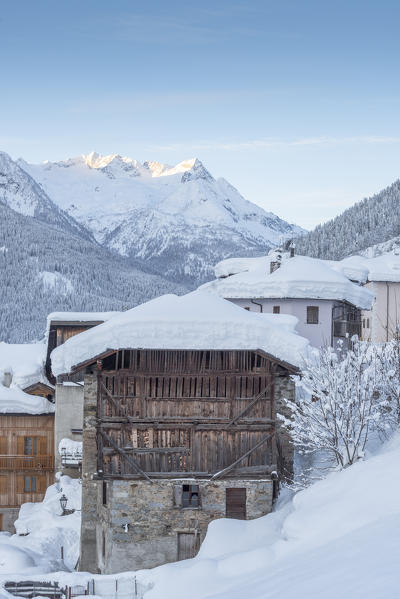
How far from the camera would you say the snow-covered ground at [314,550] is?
1391 centimetres

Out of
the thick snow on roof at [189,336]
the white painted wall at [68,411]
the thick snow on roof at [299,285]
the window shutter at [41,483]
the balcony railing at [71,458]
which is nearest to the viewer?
the thick snow on roof at [189,336]

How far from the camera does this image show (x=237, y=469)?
85.6 feet

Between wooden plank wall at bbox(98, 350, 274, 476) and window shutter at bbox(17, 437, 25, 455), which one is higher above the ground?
wooden plank wall at bbox(98, 350, 274, 476)

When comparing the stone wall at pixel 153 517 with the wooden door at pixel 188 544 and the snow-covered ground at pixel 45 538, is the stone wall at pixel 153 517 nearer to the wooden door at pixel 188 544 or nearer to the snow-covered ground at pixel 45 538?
the wooden door at pixel 188 544

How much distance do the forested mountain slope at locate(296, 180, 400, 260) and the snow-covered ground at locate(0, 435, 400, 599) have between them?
12492 centimetres

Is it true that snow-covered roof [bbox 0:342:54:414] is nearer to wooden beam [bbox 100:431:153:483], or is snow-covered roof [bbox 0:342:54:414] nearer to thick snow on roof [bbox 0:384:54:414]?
thick snow on roof [bbox 0:384:54:414]

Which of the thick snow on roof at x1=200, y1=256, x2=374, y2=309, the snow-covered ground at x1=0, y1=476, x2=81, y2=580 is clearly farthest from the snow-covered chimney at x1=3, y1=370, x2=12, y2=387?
the thick snow on roof at x1=200, y1=256, x2=374, y2=309

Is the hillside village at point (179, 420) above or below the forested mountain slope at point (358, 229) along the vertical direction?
below

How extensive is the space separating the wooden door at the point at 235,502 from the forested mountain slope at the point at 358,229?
12212 cm

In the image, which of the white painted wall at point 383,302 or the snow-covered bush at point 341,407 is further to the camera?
the white painted wall at point 383,302

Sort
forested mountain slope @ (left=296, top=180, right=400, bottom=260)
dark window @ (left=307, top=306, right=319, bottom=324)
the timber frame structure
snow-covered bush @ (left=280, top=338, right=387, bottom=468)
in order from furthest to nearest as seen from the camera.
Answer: forested mountain slope @ (left=296, top=180, right=400, bottom=260) → dark window @ (left=307, top=306, right=319, bottom=324) → the timber frame structure → snow-covered bush @ (left=280, top=338, right=387, bottom=468)

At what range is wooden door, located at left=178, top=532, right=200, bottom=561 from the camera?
25656 millimetres

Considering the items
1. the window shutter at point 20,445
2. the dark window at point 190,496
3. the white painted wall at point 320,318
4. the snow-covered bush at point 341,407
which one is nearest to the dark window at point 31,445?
the window shutter at point 20,445

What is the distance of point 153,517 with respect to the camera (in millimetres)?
25625
